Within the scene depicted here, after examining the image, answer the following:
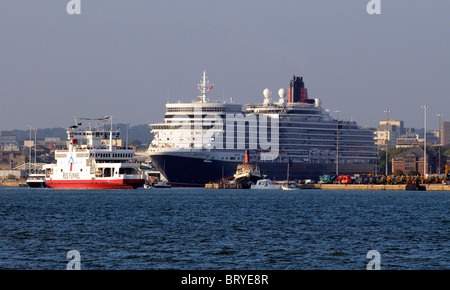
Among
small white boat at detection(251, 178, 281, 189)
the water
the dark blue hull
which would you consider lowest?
the water

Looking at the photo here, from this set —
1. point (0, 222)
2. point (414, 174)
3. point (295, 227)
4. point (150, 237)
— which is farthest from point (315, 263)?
point (414, 174)

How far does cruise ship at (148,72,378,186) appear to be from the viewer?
559ft

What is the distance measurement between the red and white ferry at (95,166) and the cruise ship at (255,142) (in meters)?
27.7

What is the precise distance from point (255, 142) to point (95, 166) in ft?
174

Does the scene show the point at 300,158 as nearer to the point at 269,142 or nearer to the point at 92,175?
the point at 269,142

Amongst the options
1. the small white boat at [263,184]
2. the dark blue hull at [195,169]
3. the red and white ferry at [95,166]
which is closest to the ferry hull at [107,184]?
the red and white ferry at [95,166]

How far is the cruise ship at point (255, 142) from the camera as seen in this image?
17025cm

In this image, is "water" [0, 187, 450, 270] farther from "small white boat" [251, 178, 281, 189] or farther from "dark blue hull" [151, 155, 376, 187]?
"dark blue hull" [151, 155, 376, 187]

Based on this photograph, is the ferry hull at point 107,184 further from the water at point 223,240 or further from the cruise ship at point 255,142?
the water at point 223,240

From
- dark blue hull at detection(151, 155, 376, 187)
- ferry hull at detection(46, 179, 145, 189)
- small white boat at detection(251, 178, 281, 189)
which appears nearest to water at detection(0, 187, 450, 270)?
ferry hull at detection(46, 179, 145, 189)

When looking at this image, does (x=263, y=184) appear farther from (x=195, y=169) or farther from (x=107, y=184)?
(x=107, y=184)

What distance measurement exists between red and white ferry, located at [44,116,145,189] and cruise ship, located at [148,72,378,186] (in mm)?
27697

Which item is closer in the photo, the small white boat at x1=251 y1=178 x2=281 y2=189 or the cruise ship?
the small white boat at x1=251 y1=178 x2=281 y2=189
